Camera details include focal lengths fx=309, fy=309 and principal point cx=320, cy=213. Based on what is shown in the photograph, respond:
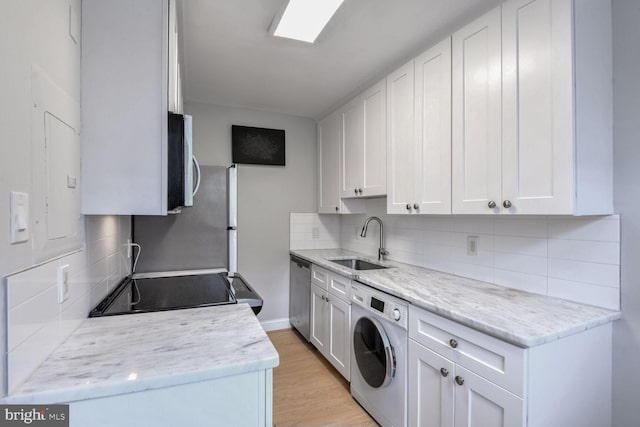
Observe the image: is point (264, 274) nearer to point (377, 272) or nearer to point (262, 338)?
point (377, 272)

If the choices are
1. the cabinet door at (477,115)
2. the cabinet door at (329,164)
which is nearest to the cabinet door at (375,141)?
the cabinet door at (329,164)

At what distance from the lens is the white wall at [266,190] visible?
3.10 metres

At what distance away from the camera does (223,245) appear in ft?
8.21

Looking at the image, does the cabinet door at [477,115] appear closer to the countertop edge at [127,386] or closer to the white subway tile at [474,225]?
the white subway tile at [474,225]

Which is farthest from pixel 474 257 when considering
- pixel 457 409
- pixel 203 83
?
pixel 203 83

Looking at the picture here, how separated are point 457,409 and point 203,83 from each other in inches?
109

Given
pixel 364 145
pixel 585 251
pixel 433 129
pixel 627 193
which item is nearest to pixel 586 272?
pixel 585 251

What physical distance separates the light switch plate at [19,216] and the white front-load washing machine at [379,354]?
4.96ft

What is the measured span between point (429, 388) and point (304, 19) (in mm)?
1978

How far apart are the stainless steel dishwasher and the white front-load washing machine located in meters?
0.86

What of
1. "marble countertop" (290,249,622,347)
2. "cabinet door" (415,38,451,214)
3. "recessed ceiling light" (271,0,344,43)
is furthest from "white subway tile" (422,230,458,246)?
"recessed ceiling light" (271,0,344,43)

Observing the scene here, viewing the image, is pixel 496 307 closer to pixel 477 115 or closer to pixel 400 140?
pixel 477 115

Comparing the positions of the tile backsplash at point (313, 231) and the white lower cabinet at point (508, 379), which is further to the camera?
the tile backsplash at point (313, 231)

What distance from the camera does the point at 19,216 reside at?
76 cm
